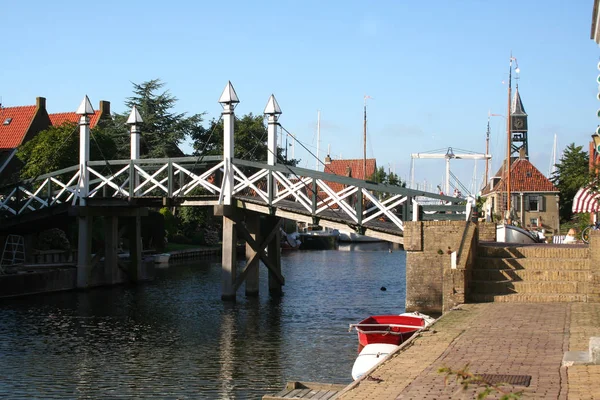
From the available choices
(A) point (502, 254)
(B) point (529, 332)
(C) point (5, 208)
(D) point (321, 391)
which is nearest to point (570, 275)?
(A) point (502, 254)

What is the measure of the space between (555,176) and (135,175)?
58404 mm

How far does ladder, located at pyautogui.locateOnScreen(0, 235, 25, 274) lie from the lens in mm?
34281

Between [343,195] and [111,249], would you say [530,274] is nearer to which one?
[343,195]

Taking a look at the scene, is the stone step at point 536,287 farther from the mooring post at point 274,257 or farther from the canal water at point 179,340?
the mooring post at point 274,257

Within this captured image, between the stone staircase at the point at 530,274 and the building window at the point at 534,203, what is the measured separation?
54.9 meters

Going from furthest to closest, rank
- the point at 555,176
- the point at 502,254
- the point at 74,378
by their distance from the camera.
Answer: the point at 555,176 → the point at 502,254 → the point at 74,378

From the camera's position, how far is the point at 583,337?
13414 millimetres

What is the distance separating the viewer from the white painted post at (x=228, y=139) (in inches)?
1146

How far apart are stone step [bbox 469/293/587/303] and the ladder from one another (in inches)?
865

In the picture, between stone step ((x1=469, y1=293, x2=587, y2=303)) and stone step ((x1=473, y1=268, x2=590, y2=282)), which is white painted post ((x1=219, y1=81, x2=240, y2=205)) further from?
stone step ((x1=469, y1=293, x2=587, y2=303))

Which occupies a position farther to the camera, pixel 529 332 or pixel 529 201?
pixel 529 201

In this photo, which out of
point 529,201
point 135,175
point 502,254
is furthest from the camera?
point 529,201

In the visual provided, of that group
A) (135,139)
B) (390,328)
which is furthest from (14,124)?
(390,328)

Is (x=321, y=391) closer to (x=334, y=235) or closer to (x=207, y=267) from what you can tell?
(x=207, y=267)
